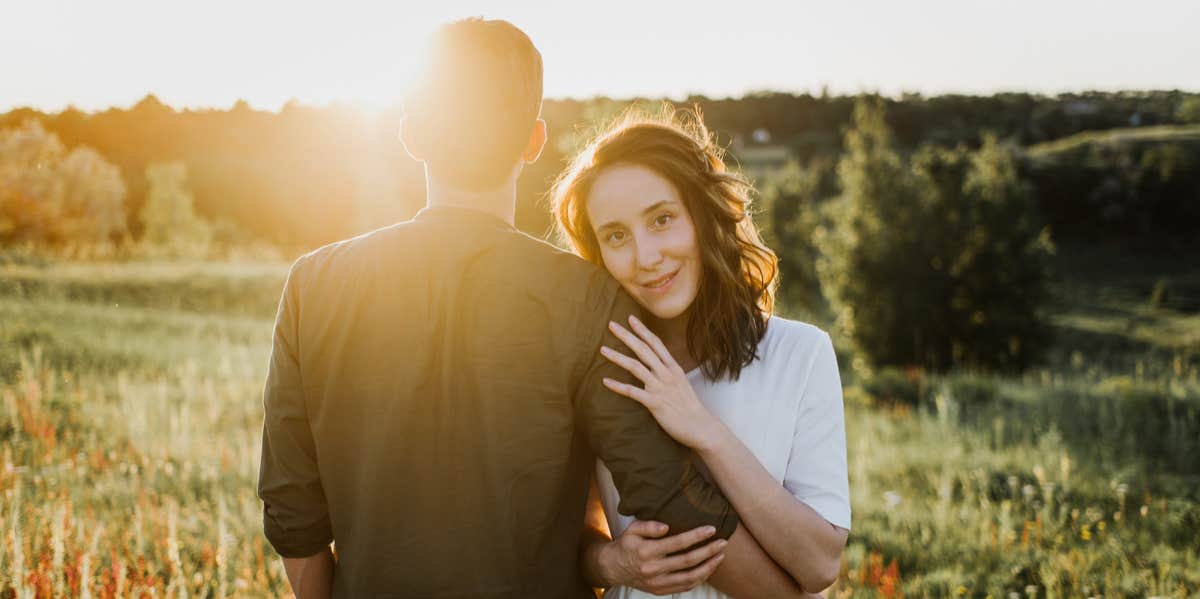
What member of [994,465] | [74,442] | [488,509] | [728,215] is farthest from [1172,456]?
[74,442]

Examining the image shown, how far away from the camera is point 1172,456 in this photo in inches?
339

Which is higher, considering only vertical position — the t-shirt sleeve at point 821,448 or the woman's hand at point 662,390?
the woman's hand at point 662,390

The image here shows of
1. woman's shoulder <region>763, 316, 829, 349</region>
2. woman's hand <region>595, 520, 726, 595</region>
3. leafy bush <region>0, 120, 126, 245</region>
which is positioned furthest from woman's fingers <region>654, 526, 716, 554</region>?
leafy bush <region>0, 120, 126, 245</region>

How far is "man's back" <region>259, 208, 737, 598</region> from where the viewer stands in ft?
6.49

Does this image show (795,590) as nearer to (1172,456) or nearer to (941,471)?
(941,471)

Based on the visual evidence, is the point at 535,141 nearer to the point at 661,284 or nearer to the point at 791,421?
the point at 661,284

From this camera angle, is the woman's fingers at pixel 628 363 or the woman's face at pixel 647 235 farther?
the woman's face at pixel 647 235

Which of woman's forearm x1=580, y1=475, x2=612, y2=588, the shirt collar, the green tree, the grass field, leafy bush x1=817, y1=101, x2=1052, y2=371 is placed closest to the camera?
the shirt collar

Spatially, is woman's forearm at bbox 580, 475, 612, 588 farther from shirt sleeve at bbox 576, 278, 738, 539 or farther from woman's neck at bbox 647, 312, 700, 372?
woman's neck at bbox 647, 312, 700, 372

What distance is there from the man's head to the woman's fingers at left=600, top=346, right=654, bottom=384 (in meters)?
0.53

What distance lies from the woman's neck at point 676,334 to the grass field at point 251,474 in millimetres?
2315

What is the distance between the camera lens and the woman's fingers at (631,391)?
80.5 inches

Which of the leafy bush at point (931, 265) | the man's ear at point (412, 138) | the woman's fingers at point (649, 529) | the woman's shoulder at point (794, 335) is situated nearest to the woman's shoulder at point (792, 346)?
the woman's shoulder at point (794, 335)

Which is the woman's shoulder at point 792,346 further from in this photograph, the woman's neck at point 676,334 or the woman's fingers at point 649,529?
the woman's fingers at point 649,529
